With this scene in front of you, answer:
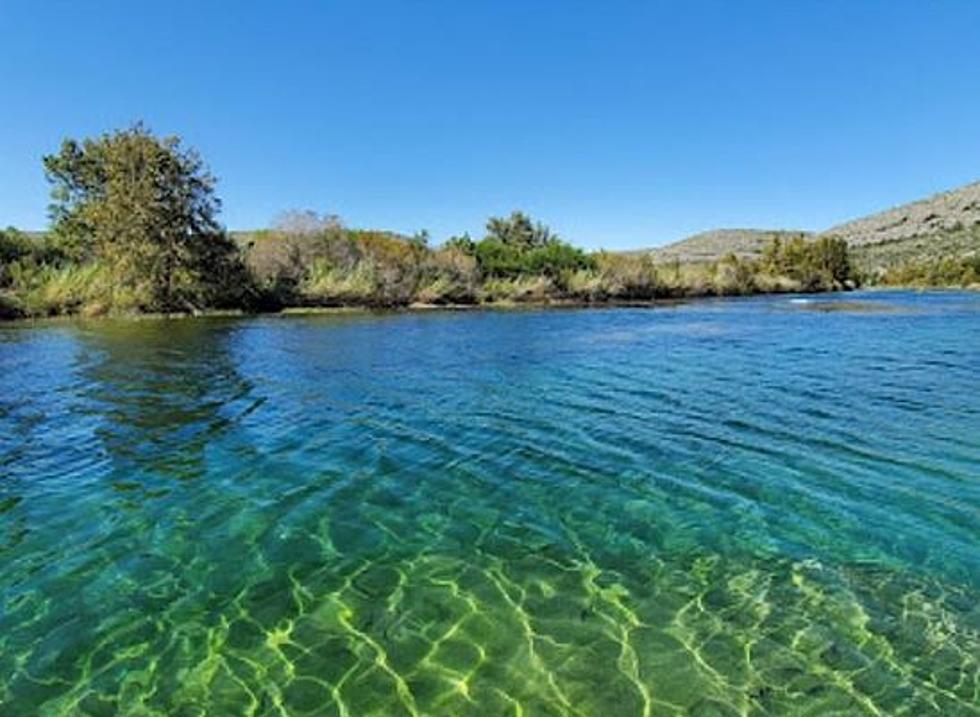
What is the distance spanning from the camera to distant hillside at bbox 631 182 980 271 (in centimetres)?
11591

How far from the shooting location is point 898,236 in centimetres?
14438

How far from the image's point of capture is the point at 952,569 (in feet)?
17.2

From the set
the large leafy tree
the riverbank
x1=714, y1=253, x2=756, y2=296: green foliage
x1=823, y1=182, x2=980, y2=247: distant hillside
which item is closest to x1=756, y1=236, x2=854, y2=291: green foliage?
x1=714, y1=253, x2=756, y2=296: green foliage

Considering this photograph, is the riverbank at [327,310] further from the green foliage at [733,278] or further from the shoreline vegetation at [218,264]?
the green foliage at [733,278]

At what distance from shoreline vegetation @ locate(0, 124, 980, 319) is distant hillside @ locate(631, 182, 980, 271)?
1991 inches

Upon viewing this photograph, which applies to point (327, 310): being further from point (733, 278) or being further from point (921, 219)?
point (921, 219)

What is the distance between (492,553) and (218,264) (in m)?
36.4

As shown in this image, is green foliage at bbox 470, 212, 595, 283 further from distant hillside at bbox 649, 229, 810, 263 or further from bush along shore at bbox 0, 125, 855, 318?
distant hillside at bbox 649, 229, 810, 263

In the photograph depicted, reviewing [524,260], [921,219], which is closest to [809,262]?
[524,260]

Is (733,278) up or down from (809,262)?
down

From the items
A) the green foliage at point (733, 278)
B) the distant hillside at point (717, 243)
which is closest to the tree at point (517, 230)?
the green foliage at point (733, 278)

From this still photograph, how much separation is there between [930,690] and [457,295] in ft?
143

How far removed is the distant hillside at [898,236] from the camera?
380ft

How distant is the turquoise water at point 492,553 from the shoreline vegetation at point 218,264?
24.1m
